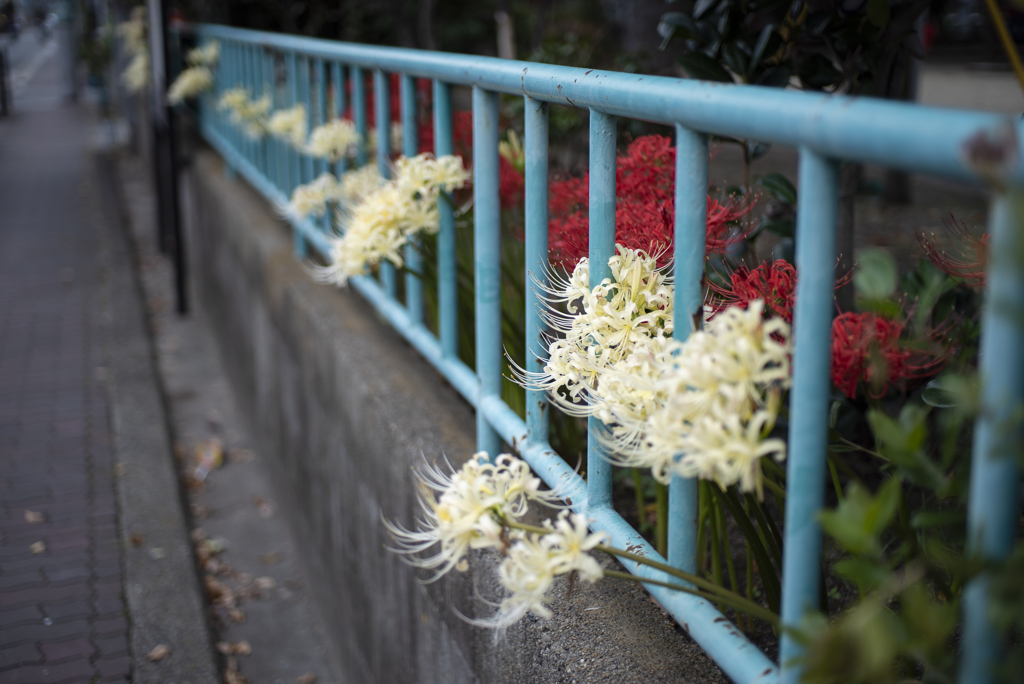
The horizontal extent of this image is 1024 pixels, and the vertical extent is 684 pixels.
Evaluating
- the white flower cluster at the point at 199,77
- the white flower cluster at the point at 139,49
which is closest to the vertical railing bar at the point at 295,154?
the white flower cluster at the point at 199,77

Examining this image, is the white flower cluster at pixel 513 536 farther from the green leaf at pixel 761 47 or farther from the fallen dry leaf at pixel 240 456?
the fallen dry leaf at pixel 240 456

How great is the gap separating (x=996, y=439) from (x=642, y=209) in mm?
1181

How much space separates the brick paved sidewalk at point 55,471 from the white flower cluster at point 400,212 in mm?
1652

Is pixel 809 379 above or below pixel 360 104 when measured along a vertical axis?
below

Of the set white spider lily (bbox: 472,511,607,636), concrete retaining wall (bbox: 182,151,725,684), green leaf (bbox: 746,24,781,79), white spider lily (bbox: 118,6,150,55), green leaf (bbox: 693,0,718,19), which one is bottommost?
concrete retaining wall (bbox: 182,151,725,684)

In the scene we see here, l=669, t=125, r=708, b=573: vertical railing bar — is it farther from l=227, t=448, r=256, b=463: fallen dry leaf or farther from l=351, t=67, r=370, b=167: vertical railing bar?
l=227, t=448, r=256, b=463: fallen dry leaf

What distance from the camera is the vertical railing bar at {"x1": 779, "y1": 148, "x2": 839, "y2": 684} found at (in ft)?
3.06

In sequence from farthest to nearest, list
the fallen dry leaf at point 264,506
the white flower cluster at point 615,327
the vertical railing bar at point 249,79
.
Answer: the vertical railing bar at point 249,79
the fallen dry leaf at point 264,506
the white flower cluster at point 615,327

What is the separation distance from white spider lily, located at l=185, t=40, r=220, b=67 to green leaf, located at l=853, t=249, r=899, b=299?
22.9ft

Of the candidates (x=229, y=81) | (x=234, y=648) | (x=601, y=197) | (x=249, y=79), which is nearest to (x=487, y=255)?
(x=601, y=197)

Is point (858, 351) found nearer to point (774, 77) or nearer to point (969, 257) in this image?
point (969, 257)

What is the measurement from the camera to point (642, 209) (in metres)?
1.87

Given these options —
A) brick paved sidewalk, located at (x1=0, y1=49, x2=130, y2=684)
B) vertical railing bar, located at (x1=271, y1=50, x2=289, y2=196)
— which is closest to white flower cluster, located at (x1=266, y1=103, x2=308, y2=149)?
vertical railing bar, located at (x1=271, y1=50, x2=289, y2=196)

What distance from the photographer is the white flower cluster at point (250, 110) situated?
511cm
